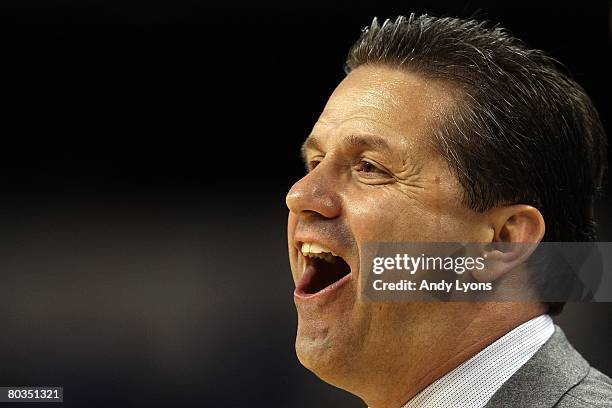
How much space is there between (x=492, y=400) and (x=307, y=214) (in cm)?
34

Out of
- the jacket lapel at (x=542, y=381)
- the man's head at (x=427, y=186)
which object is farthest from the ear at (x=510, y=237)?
A: the jacket lapel at (x=542, y=381)

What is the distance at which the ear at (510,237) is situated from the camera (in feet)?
4.05

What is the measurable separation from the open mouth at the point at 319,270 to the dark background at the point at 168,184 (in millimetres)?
354

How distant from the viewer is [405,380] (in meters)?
1.23

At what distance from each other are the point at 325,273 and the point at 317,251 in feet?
0.22

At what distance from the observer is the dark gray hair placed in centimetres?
124

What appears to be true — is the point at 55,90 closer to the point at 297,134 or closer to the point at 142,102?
the point at 142,102

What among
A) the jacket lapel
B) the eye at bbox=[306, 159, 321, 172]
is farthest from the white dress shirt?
the eye at bbox=[306, 159, 321, 172]

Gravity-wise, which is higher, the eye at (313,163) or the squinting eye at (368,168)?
the eye at (313,163)

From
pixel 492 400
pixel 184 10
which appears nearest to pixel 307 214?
pixel 492 400

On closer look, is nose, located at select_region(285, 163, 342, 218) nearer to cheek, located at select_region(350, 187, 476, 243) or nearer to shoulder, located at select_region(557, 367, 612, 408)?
cheek, located at select_region(350, 187, 476, 243)

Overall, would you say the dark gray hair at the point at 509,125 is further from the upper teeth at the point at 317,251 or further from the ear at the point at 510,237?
the upper teeth at the point at 317,251

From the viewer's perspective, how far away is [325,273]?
1.32 meters

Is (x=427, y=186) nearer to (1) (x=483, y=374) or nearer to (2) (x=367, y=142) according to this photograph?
(2) (x=367, y=142)
